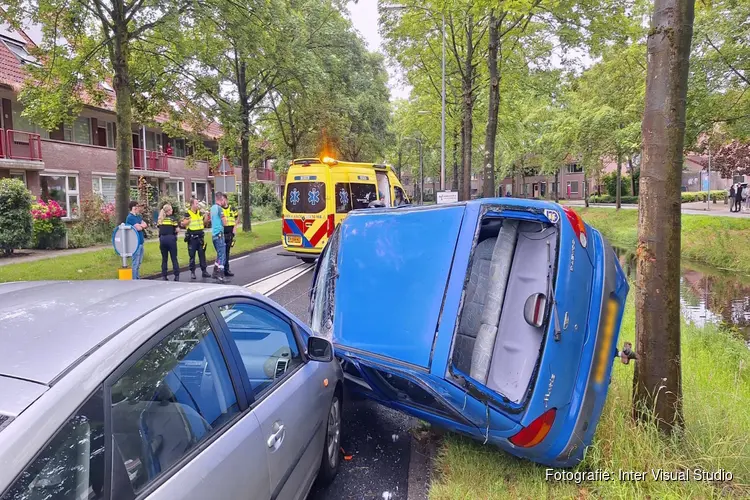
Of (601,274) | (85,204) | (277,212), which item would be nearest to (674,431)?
(601,274)

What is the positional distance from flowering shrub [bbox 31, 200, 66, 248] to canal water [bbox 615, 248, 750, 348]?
16433mm

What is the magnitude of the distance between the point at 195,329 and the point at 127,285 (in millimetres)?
554

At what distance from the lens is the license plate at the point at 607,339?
9.53 feet

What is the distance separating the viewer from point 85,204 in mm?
17891

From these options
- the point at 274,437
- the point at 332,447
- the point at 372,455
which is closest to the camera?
the point at 274,437

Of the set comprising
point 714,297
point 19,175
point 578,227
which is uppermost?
point 19,175

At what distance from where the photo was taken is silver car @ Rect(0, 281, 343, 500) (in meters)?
1.27

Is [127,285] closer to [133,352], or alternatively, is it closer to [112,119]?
[133,352]

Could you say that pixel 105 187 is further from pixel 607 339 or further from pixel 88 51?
pixel 607 339

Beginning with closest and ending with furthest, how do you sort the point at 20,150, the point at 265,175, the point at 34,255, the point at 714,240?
the point at 34,255 → the point at 714,240 → the point at 20,150 → the point at 265,175

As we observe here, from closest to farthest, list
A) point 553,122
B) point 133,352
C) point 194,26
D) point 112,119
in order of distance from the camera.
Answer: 1. point 133,352
2. point 194,26
3. point 112,119
4. point 553,122

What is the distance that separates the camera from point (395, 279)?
3434mm

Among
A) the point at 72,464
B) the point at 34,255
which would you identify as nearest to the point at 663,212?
the point at 72,464

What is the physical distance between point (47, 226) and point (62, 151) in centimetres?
701
